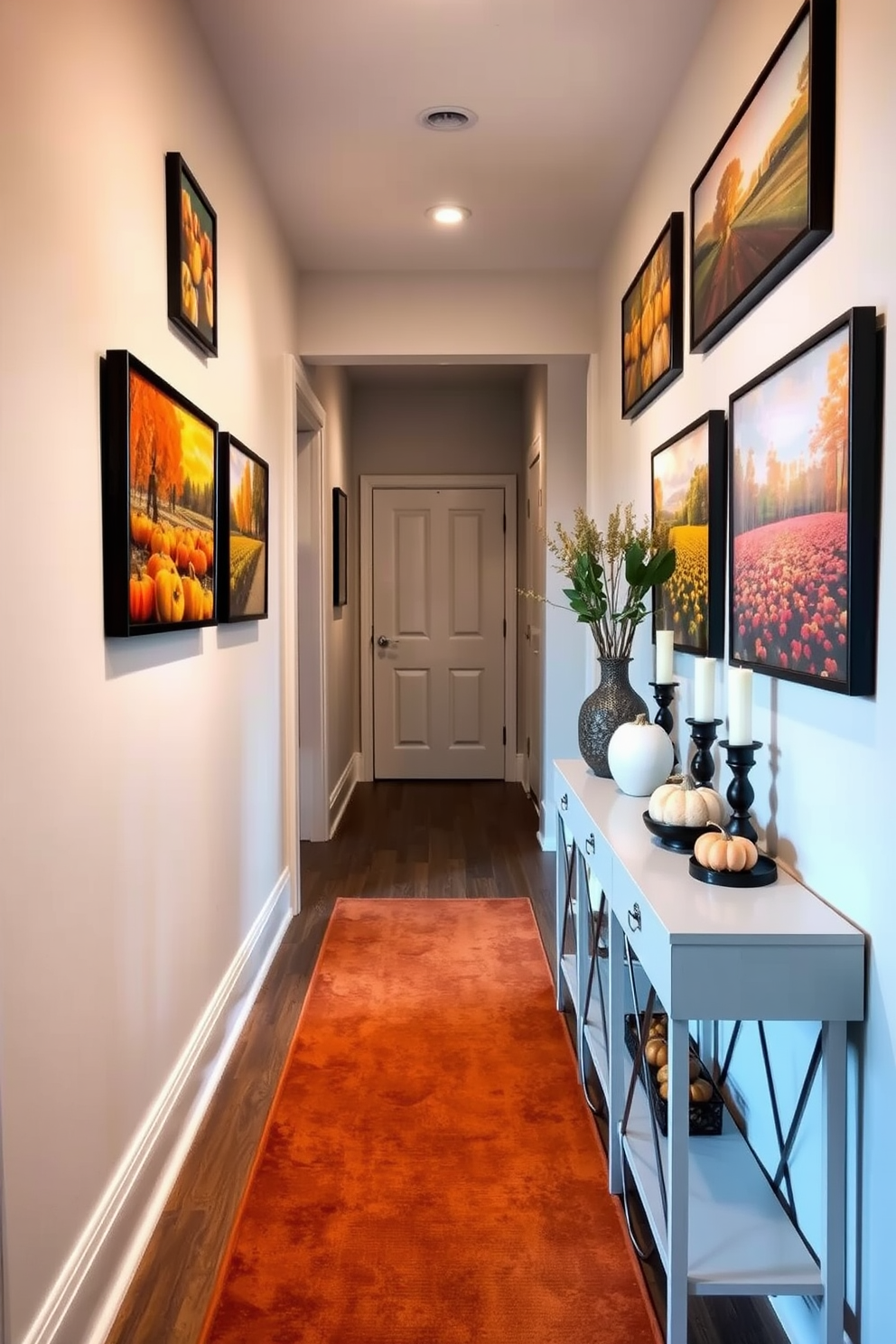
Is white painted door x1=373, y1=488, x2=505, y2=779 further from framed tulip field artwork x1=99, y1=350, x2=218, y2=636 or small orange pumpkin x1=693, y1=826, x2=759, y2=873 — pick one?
small orange pumpkin x1=693, y1=826, x2=759, y2=873

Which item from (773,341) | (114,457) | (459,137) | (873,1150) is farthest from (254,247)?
(873,1150)

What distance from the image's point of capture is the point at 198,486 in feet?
7.37

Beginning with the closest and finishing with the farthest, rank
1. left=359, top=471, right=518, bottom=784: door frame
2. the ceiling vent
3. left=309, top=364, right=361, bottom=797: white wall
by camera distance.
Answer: the ceiling vent
left=309, top=364, right=361, bottom=797: white wall
left=359, top=471, right=518, bottom=784: door frame

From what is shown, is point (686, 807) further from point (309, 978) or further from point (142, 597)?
point (309, 978)

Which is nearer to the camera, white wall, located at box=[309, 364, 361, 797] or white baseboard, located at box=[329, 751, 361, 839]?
white wall, located at box=[309, 364, 361, 797]

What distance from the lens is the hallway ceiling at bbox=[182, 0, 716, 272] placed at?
2254 millimetres

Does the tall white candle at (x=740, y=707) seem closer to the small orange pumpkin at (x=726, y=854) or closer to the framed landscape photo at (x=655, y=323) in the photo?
the small orange pumpkin at (x=726, y=854)

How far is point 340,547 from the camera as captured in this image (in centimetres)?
556

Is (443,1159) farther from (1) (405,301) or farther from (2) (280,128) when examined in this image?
(1) (405,301)

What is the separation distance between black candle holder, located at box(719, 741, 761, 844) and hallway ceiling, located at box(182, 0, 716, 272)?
169cm

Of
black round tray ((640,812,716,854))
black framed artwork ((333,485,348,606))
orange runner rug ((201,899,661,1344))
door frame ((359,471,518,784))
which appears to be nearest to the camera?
orange runner rug ((201,899,661,1344))

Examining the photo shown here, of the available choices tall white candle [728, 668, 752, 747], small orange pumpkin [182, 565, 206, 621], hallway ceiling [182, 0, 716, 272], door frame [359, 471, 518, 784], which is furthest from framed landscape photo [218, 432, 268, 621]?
door frame [359, 471, 518, 784]

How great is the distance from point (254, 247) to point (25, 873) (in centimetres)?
231

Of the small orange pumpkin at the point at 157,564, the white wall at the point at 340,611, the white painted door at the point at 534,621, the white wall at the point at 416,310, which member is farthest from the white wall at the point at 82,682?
the white painted door at the point at 534,621
